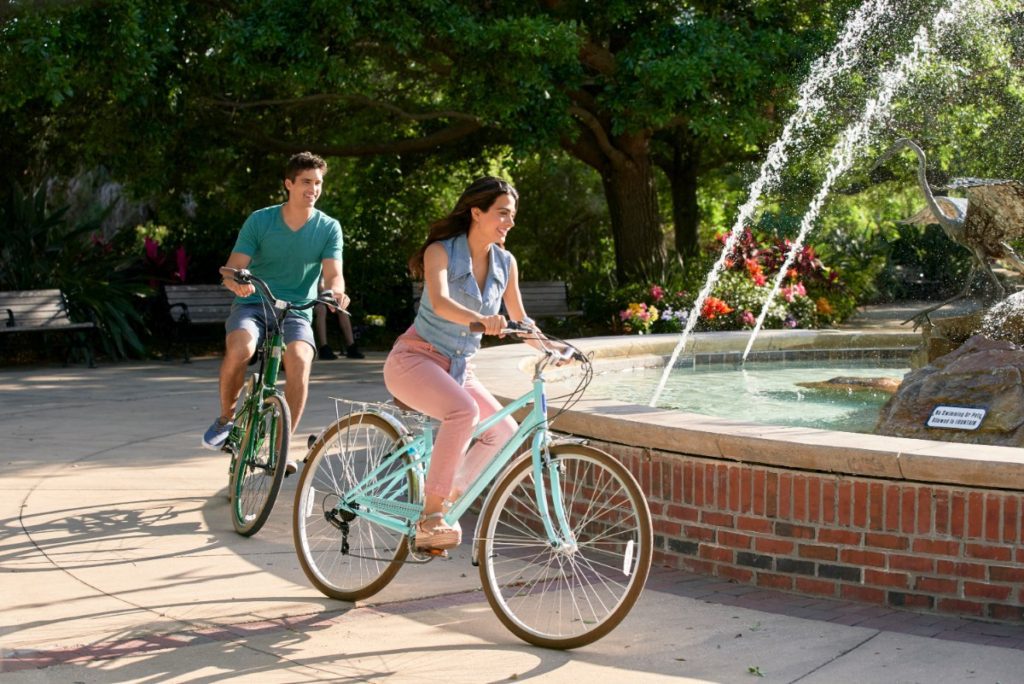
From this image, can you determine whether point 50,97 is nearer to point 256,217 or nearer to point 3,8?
point 3,8

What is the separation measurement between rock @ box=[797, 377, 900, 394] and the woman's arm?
5204 mm

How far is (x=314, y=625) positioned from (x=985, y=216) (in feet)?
18.2

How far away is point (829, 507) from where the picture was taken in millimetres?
5266

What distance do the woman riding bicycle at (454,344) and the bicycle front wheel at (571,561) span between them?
0.23 m

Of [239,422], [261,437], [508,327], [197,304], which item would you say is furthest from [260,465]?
[197,304]

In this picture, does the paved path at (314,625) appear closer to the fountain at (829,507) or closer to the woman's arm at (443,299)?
the fountain at (829,507)

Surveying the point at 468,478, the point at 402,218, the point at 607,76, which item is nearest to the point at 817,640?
the point at 468,478

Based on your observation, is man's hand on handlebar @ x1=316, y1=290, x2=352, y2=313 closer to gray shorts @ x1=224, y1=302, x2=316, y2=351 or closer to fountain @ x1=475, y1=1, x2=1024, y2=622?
gray shorts @ x1=224, y1=302, x2=316, y2=351

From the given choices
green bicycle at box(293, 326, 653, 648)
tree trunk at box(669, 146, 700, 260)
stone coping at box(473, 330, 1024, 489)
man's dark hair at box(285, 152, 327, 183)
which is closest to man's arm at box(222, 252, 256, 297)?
man's dark hair at box(285, 152, 327, 183)

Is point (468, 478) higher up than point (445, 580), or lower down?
higher up

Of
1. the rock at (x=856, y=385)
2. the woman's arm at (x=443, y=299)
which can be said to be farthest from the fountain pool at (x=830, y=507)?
the rock at (x=856, y=385)

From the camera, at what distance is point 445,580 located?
565 centimetres

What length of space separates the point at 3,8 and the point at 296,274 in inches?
237

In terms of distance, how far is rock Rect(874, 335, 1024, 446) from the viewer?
22.6 ft
